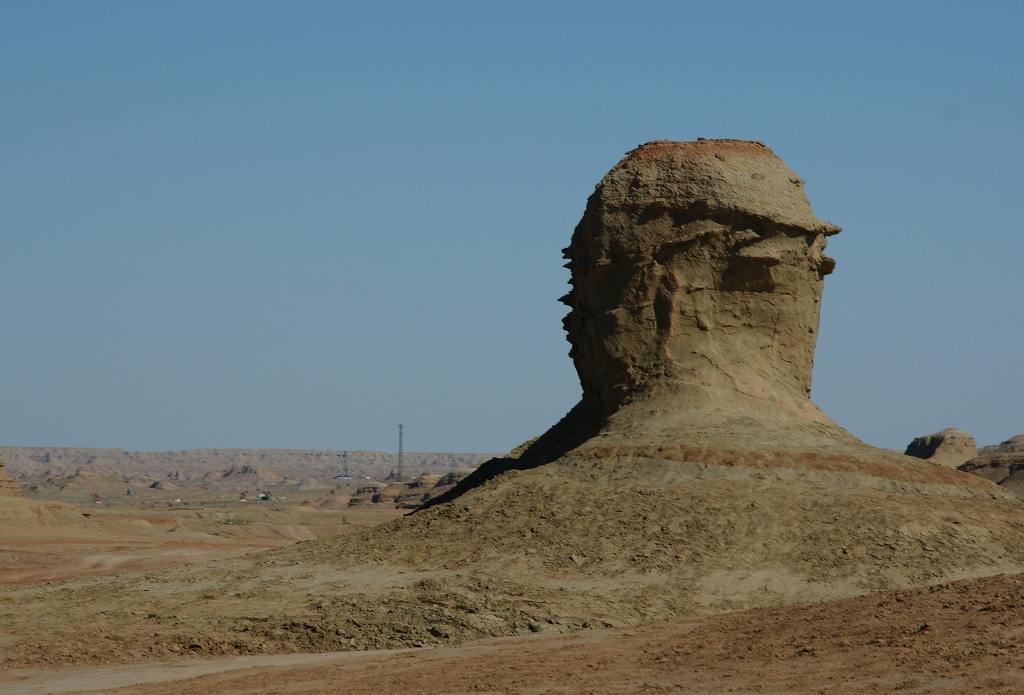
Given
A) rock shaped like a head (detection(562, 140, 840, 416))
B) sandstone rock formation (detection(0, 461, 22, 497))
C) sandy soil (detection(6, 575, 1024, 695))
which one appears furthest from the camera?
sandstone rock formation (detection(0, 461, 22, 497))

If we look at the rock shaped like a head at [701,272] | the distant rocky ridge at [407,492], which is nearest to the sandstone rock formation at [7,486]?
the rock shaped like a head at [701,272]

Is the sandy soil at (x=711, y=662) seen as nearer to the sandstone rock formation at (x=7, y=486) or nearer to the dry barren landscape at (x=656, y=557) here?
the dry barren landscape at (x=656, y=557)

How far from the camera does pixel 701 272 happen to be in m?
25.0

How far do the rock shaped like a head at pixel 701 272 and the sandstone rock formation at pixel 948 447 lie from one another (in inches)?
2051

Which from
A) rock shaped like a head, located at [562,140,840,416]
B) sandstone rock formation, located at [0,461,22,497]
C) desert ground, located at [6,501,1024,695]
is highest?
rock shaped like a head, located at [562,140,840,416]

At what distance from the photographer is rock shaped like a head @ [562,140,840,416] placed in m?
24.8

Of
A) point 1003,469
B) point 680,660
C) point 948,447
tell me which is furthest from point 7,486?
point 948,447

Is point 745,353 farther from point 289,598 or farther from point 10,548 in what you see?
point 10,548

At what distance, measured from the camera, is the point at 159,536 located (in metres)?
45.0

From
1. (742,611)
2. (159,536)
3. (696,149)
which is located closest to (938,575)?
(742,611)

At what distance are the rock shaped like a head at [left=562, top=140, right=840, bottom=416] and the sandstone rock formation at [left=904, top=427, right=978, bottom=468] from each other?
5209 centimetres

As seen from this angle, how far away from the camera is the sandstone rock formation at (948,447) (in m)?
74.6

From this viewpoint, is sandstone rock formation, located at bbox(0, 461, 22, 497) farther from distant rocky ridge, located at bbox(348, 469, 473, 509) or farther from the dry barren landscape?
distant rocky ridge, located at bbox(348, 469, 473, 509)

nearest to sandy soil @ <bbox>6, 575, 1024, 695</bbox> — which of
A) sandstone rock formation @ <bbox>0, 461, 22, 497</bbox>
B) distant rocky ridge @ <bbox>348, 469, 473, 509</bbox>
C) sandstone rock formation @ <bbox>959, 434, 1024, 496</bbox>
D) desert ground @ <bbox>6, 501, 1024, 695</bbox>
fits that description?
desert ground @ <bbox>6, 501, 1024, 695</bbox>
